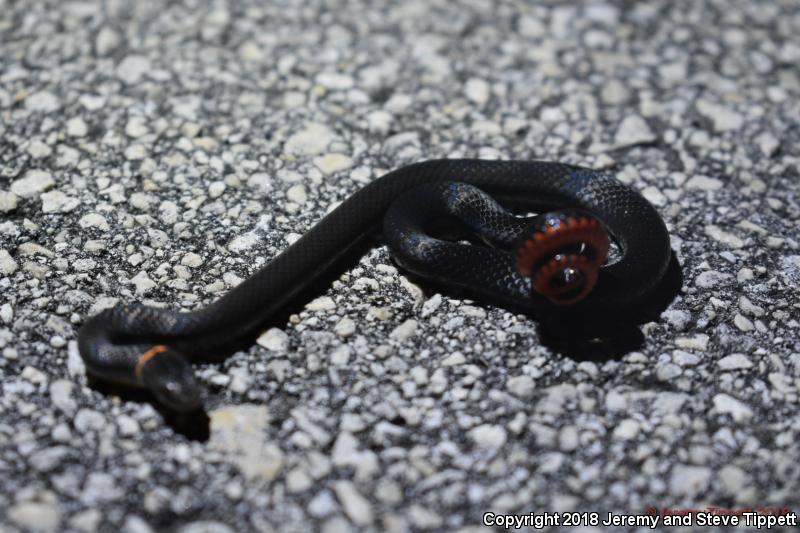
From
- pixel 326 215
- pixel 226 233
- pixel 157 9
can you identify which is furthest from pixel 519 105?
pixel 157 9

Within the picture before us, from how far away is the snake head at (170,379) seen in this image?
339 cm

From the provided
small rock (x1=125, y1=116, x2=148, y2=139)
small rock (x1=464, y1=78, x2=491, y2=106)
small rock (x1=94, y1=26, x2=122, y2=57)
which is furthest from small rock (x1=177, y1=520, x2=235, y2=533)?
small rock (x1=94, y1=26, x2=122, y2=57)

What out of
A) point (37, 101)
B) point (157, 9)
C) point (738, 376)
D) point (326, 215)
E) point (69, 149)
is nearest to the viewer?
point (738, 376)

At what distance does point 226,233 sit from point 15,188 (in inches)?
52.5

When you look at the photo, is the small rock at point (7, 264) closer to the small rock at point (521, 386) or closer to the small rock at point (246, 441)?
the small rock at point (246, 441)

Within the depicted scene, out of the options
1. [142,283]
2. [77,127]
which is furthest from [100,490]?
[77,127]

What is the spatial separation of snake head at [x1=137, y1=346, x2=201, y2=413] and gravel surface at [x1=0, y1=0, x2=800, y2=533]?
0.45 ft

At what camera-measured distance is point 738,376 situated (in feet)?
12.2

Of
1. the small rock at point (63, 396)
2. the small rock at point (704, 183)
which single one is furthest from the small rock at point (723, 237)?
the small rock at point (63, 396)

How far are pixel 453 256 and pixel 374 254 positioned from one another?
1.80ft

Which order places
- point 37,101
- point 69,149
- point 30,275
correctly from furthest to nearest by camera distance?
1. point 37,101
2. point 69,149
3. point 30,275

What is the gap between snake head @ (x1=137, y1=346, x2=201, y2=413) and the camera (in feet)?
11.1

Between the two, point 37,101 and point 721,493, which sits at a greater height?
point 37,101

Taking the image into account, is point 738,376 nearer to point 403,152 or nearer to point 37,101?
point 403,152
